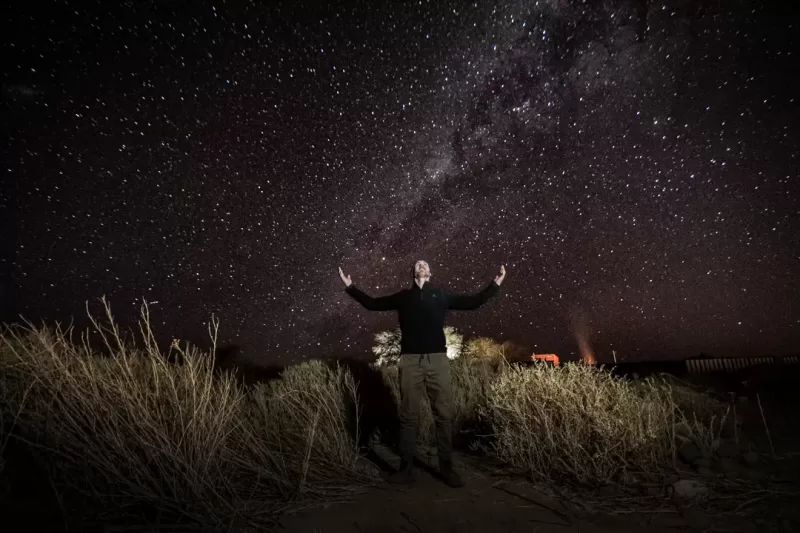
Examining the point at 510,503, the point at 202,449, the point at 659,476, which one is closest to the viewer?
the point at 202,449

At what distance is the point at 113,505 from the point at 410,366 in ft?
8.55

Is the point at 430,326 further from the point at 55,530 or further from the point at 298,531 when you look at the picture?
the point at 55,530

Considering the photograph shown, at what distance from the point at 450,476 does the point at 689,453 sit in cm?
242

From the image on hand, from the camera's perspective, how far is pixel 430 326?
4.23 meters

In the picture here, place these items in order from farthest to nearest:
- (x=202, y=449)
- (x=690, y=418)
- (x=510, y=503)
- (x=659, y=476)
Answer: (x=690, y=418) → (x=659, y=476) → (x=510, y=503) → (x=202, y=449)

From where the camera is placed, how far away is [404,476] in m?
3.94

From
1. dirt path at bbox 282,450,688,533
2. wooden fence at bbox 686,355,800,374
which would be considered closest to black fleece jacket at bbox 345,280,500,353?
dirt path at bbox 282,450,688,533

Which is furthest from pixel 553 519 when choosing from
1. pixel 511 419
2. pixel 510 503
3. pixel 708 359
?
pixel 708 359

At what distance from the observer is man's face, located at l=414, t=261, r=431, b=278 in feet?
14.5

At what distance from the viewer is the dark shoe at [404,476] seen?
3898 mm

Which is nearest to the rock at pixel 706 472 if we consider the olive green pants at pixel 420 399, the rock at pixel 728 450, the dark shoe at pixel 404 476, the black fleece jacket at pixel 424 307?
the rock at pixel 728 450

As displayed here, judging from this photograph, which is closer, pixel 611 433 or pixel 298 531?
pixel 298 531

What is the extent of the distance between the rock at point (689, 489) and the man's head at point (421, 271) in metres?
2.92

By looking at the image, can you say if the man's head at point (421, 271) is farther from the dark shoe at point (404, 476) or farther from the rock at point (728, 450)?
the rock at point (728, 450)
